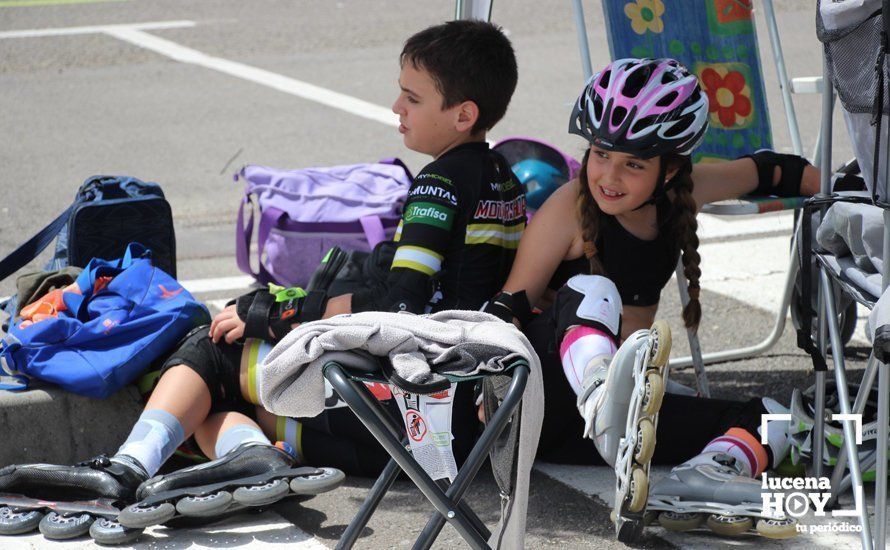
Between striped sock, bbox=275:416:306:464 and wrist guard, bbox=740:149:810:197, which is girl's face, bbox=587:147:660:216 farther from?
striped sock, bbox=275:416:306:464

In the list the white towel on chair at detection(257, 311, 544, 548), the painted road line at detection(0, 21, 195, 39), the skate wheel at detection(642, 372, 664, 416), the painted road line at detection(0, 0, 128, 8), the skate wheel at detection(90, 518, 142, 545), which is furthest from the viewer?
the painted road line at detection(0, 0, 128, 8)

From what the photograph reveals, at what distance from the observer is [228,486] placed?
11.7ft

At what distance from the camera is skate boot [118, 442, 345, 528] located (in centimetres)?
345

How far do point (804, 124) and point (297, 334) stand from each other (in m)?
7.38

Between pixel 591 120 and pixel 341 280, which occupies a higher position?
pixel 591 120

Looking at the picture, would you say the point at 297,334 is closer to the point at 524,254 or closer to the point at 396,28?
the point at 524,254

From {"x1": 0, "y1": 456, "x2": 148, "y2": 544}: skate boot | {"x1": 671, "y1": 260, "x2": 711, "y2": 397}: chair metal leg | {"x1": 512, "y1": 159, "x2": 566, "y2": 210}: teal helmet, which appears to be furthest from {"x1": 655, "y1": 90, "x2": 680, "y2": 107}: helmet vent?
{"x1": 0, "y1": 456, "x2": 148, "y2": 544}: skate boot

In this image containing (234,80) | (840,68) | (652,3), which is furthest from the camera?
(234,80)

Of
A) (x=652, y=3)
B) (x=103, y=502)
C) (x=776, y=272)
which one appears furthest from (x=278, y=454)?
(x=776, y=272)

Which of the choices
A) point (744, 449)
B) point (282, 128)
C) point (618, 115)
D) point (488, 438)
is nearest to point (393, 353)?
point (488, 438)

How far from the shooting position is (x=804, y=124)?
9398mm

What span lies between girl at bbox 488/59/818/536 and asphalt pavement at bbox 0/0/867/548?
0.25 metres

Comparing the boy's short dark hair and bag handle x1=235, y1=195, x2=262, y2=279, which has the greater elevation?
the boy's short dark hair

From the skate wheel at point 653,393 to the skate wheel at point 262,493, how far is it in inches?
43.9
